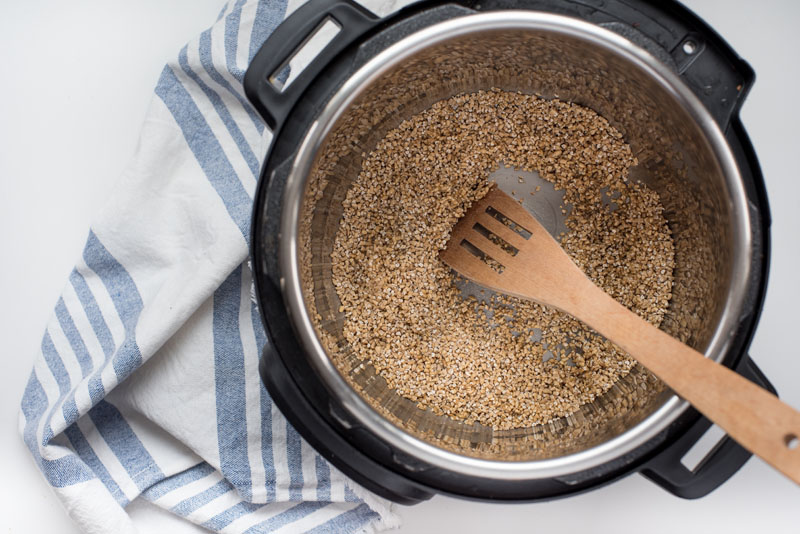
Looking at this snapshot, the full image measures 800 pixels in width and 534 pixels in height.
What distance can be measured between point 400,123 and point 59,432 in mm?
767

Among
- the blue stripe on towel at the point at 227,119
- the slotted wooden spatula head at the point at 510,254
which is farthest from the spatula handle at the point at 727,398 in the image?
the blue stripe on towel at the point at 227,119

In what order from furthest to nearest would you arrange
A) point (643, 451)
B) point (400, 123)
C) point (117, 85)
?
point (117, 85) < point (400, 123) < point (643, 451)

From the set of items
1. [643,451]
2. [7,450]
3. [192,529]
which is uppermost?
[643,451]

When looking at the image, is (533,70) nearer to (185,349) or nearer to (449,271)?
(449,271)

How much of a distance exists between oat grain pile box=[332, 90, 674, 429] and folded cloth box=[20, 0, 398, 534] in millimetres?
196

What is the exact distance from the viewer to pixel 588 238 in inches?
Result: 46.0

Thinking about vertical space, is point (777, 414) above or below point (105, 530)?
above

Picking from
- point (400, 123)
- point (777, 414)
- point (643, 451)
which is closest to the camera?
point (777, 414)

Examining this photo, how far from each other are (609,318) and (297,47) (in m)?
0.57

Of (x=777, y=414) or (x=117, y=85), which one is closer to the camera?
(x=777, y=414)

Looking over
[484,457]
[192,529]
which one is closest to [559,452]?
[484,457]

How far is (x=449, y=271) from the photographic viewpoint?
1.18m

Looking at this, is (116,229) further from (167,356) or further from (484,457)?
(484,457)

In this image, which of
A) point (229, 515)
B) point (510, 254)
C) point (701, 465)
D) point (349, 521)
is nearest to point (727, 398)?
point (701, 465)
